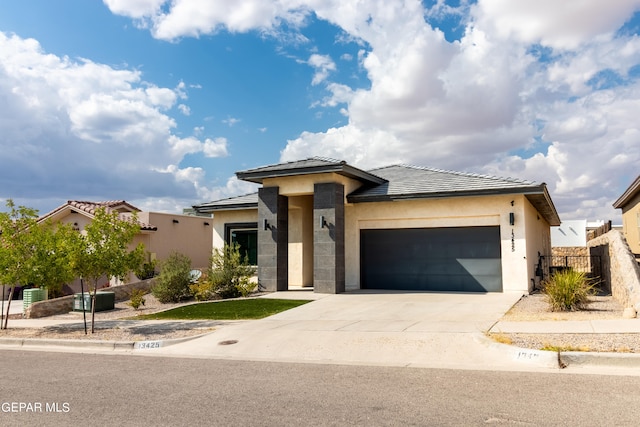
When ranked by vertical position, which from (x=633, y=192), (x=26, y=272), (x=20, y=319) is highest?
(x=633, y=192)

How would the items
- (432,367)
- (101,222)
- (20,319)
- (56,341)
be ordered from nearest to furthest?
(432,367), (56,341), (101,222), (20,319)

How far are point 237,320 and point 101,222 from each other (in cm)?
436

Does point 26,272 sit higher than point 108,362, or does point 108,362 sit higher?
point 26,272

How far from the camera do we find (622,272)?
1493cm

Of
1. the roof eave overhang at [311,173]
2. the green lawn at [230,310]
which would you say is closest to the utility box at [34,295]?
the green lawn at [230,310]

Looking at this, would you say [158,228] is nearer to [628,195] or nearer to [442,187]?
[442,187]

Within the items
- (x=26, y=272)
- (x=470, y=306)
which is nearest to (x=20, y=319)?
(x=26, y=272)

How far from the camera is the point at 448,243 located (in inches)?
752

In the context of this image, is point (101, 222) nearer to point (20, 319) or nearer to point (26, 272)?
point (26, 272)

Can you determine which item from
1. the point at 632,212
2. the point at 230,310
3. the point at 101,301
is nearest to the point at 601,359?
the point at 230,310

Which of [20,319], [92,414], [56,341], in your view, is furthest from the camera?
[20,319]

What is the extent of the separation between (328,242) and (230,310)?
4910 mm

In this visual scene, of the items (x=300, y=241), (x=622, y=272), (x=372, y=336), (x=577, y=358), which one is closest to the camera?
(x=577, y=358)

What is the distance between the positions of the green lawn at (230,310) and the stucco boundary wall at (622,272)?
9.27m
